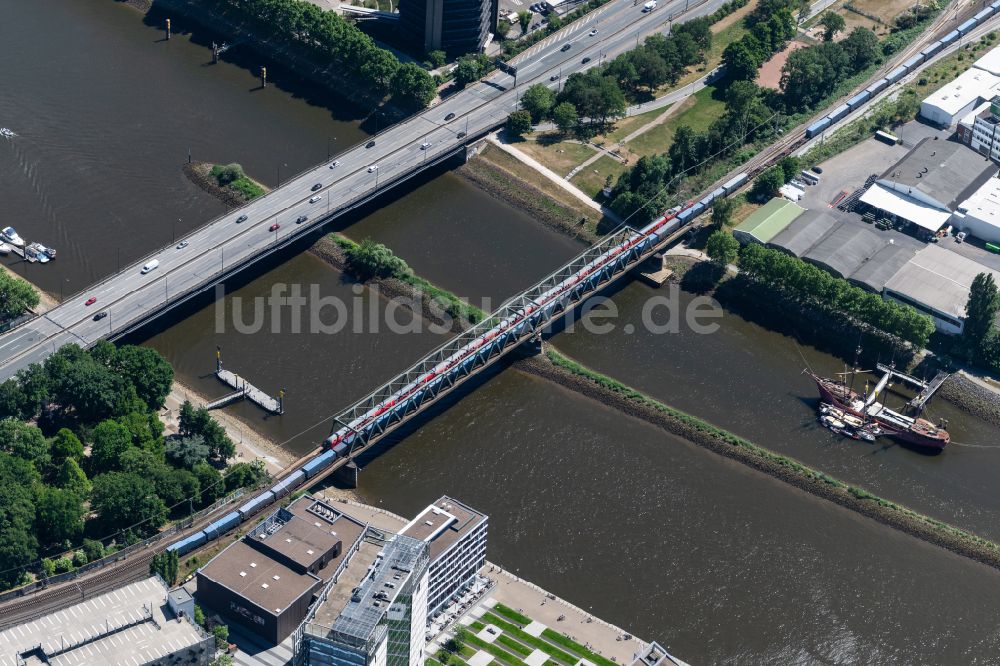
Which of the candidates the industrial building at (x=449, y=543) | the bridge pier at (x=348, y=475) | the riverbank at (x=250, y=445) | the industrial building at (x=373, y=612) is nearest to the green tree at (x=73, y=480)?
the riverbank at (x=250, y=445)

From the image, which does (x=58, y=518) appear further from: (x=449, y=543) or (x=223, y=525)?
(x=449, y=543)

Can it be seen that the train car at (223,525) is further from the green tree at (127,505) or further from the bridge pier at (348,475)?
the bridge pier at (348,475)

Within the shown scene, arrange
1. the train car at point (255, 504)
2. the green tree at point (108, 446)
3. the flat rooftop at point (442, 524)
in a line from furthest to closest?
1. the green tree at point (108, 446)
2. the train car at point (255, 504)
3. the flat rooftop at point (442, 524)

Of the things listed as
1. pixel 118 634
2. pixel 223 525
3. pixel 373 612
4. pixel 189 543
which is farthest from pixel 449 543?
pixel 118 634

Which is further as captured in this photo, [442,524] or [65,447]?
[65,447]

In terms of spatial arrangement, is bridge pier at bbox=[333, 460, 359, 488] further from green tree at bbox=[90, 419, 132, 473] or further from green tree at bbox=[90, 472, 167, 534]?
green tree at bbox=[90, 419, 132, 473]
